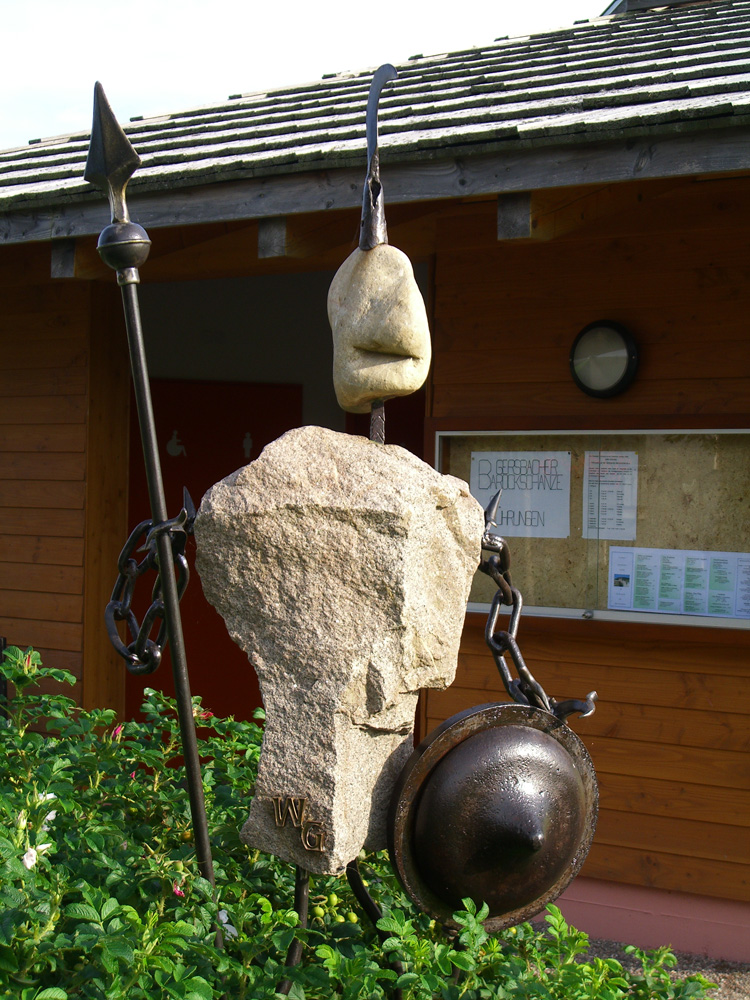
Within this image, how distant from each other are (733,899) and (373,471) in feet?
9.03

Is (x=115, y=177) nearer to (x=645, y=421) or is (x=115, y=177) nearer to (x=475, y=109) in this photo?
(x=475, y=109)

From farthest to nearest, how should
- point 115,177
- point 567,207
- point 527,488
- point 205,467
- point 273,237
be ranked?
point 205,467
point 527,488
point 273,237
point 567,207
point 115,177

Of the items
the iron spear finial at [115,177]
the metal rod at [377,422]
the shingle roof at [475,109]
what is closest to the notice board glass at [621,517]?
the shingle roof at [475,109]

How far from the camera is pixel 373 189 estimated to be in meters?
2.14

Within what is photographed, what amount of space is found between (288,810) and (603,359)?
255 cm

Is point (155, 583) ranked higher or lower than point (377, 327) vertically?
lower

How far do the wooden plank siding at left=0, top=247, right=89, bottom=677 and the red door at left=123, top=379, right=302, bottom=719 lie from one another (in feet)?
3.28

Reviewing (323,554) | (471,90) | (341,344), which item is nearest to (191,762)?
(323,554)

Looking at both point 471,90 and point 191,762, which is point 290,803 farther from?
point 471,90

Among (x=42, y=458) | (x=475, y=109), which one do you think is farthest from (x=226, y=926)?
(x=42, y=458)

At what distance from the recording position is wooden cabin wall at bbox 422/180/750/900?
146 inches

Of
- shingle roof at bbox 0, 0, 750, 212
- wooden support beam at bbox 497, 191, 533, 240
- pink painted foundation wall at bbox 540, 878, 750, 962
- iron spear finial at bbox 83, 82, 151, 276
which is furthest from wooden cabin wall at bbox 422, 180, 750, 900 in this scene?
iron spear finial at bbox 83, 82, 151, 276

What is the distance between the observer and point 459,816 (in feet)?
6.51

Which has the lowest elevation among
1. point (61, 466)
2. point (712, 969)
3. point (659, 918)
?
point (712, 969)
